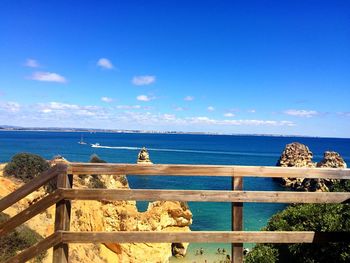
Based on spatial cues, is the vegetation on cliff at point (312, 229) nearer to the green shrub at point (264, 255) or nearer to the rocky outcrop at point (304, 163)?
the green shrub at point (264, 255)

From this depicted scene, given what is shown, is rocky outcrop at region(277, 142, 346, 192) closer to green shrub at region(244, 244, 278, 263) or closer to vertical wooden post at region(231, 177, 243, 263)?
green shrub at region(244, 244, 278, 263)

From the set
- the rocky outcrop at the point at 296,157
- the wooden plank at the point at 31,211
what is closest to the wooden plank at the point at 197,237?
the wooden plank at the point at 31,211

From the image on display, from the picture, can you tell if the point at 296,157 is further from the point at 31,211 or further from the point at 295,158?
the point at 31,211

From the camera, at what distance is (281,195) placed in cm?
444

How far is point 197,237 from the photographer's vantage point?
177 inches

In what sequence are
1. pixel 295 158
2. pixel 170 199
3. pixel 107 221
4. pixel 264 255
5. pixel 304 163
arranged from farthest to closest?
pixel 295 158, pixel 304 163, pixel 107 221, pixel 264 255, pixel 170 199

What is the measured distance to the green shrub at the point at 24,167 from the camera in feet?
62.7

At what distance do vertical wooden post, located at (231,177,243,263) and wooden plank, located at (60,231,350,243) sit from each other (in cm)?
10

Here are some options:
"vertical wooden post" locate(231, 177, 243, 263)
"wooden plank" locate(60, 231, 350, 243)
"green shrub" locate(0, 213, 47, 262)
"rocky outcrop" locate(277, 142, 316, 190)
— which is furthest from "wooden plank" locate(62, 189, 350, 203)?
"rocky outcrop" locate(277, 142, 316, 190)

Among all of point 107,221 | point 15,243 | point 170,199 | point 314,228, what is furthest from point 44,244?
point 107,221

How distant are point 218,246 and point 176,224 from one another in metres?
3.94

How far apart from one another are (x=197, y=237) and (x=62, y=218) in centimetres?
170

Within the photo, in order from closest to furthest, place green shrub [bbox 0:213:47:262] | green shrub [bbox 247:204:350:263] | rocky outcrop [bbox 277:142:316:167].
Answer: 1. green shrub [bbox 247:204:350:263]
2. green shrub [bbox 0:213:47:262]
3. rocky outcrop [bbox 277:142:316:167]

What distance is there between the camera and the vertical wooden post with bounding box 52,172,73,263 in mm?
4508
